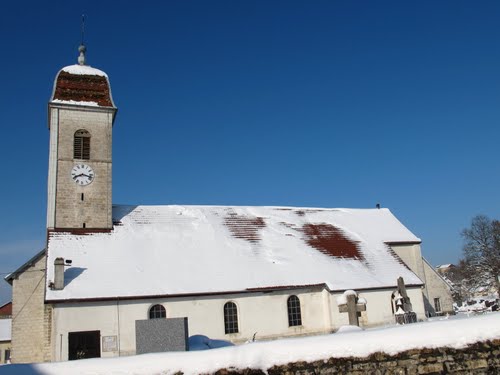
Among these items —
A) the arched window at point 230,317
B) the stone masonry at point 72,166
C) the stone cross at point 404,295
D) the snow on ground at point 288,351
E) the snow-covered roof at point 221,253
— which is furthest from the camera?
the stone masonry at point 72,166

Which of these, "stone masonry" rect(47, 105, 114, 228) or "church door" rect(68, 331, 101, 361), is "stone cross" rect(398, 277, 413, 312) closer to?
"church door" rect(68, 331, 101, 361)

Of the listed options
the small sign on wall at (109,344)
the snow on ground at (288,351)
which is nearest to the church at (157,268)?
the small sign on wall at (109,344)

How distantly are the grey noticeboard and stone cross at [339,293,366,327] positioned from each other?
11.0m

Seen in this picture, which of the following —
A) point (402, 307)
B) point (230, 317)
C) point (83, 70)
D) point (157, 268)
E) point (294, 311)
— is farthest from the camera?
point (83, 70)

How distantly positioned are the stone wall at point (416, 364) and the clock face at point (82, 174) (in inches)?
776

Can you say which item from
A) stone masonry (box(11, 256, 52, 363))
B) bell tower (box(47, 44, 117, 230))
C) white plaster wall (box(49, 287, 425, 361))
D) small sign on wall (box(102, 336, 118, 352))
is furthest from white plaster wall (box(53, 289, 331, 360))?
bell tower (box(47, 44, 117, 230))

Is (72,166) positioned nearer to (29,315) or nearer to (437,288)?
(29,315)

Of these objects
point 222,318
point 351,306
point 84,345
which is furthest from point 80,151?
point 351,306

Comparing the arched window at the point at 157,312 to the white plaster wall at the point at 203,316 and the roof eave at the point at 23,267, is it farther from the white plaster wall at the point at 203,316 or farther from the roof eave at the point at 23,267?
the roof eave at the point at 23,267

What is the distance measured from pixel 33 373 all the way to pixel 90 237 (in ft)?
54.3

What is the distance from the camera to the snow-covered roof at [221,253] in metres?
22.0

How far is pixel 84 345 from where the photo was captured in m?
21.1

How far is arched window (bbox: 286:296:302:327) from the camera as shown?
2389 cm

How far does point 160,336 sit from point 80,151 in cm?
1640
